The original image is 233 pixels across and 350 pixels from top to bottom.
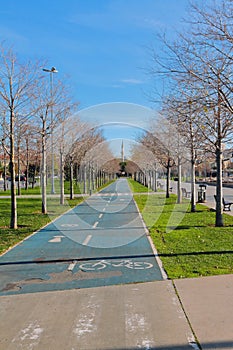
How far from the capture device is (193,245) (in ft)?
33.0

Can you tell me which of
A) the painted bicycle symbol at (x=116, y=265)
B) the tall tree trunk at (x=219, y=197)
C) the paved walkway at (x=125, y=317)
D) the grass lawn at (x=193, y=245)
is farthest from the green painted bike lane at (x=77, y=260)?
the tall tree trunk at (x=219, y=197)

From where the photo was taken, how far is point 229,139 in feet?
45.3

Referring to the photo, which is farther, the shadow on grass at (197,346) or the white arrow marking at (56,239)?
the white arrow marking at (56,239)

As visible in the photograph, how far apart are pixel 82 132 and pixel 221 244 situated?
23123mm

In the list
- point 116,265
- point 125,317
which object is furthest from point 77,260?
point 125,317

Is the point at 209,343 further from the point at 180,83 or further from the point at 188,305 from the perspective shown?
the point at 180,83

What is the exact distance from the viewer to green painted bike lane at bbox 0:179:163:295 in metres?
7.03

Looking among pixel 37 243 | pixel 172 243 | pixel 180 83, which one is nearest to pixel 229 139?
pixel 180 83

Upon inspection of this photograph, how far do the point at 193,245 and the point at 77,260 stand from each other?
3.16 metres

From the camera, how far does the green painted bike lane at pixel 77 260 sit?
7.03 meters

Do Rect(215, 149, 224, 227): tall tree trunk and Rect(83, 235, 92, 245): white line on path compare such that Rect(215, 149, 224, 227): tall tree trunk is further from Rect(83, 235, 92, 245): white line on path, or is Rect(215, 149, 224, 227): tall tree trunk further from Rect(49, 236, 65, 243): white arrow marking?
Rect(49, 236, 65, 243): white arrow marking

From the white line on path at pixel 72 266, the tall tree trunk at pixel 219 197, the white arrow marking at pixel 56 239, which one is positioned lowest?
the white line on path at pixel 72 266

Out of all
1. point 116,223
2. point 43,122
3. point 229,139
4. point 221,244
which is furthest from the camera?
point 43,122

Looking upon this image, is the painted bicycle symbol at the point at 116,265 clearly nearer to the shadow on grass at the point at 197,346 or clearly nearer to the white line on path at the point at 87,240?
the white line on path at the point at 87,240
